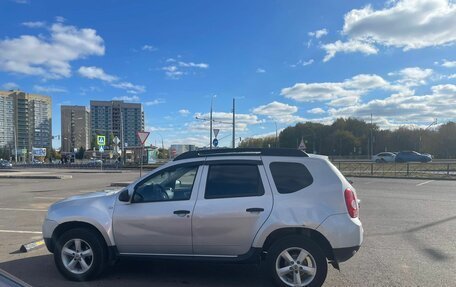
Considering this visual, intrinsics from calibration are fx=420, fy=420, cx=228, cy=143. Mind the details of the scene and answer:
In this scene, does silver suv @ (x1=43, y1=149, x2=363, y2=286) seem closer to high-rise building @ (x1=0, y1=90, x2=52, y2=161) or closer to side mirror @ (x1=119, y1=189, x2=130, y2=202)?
side mirror @ (x1=119, y1=189, x2=130, y2=202)

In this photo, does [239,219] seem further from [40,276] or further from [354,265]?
[40,276]

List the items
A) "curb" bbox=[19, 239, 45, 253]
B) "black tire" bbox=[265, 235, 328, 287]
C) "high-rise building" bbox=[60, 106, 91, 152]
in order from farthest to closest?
"high-rise building" bbox=[60, 106, 91, 152] < "curb" bbox=[19, 239, 45, 253] < "black tire" bbox=[265, 235, 328, 287]

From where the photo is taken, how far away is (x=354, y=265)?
646cm

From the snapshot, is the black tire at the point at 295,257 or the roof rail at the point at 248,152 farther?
the roof rail at the point at 248,152

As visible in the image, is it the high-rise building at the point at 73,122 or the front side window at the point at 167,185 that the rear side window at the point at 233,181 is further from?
the high-rise building at the point at 73,122

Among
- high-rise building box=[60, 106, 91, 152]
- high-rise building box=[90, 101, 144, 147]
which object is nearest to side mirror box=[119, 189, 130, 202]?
high-rise building box=[90, 101, 144, 147]

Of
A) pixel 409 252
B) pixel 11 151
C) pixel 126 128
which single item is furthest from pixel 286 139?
pixel 409 252

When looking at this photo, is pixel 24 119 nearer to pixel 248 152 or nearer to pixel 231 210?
pixel 248 152

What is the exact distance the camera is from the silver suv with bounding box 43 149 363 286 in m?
5.18

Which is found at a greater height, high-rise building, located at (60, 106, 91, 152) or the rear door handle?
high-rise building, located at (60, 106, 91, 152)

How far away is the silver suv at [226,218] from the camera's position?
17.0 feet

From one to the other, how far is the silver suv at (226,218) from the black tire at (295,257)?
0.01 metres

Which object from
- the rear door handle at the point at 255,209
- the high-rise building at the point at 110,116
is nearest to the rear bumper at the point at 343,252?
the rear door handle at the point at 255,209

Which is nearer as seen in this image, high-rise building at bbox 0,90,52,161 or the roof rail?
the roof rail
